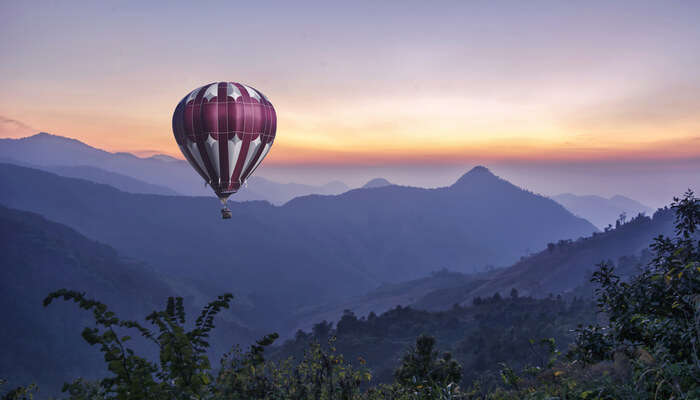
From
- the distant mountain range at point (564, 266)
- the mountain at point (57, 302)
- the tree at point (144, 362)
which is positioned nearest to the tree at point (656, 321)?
the tree at point (144, 362)

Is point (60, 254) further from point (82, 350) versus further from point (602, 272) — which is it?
point (602, 272)

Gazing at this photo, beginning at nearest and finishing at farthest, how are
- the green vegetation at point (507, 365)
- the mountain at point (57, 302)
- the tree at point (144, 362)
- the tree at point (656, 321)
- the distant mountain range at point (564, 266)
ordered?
1. the tree at point (144, 362)
2. the green vegetation at point (507, 365)
3. the tree at point (656, 321)
4. the mountain at point (57, 302)
5. the distant mountain range at point (564, 266)

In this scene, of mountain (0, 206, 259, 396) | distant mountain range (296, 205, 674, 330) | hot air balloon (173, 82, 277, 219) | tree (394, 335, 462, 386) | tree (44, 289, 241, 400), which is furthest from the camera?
distant mountain range (296, 205, 674, 330)

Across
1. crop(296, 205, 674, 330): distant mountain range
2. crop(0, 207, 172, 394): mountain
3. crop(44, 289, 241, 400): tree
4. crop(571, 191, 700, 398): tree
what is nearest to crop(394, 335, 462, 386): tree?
crop(571, 191, 700, 398): tree

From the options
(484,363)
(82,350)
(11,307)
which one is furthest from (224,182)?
(11,307)

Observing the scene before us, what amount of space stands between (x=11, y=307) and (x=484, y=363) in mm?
147877

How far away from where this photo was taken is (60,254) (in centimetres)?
16975

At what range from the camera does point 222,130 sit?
2758 centimetres

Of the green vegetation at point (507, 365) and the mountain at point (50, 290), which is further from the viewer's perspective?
the mountain at point (50, 290)

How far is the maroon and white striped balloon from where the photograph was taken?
90.3 ft

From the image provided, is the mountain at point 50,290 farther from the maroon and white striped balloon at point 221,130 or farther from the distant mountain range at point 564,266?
the distant mountain range at point 564,266

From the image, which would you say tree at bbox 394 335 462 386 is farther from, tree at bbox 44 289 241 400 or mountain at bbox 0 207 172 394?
mountain at bbox 0 207 172 394

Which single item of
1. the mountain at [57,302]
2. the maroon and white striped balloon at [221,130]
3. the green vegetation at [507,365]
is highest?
the maroon and white striped balloon at [221,130]

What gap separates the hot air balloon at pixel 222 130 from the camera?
1084 inches
